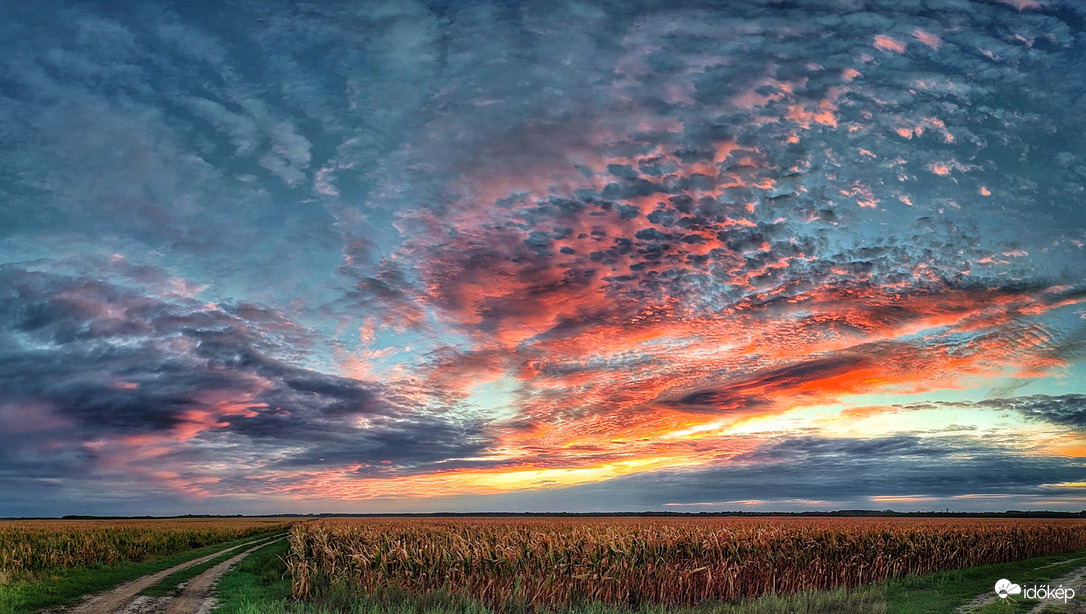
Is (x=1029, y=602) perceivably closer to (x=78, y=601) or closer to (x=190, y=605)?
(x=190, y=605)

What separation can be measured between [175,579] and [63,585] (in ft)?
15.9

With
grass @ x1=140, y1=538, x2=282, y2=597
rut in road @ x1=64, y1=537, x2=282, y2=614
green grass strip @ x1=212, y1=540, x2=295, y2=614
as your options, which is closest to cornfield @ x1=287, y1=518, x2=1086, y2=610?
green grass strip @ x1=212, y1=540, x2=295, y2=614

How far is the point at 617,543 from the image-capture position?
22.5 metres

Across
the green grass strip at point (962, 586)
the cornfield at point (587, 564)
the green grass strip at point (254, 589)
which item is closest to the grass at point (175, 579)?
the green grass strip at point (254, 589)

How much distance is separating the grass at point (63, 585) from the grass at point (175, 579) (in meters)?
1.66

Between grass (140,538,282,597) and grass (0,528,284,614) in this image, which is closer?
grass (0,528,284,614)

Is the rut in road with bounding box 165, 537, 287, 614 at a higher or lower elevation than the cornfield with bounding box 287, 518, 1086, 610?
lower

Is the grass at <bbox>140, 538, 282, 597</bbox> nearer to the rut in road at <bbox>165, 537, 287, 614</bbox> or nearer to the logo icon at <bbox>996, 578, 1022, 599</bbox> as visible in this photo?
the rut in road at <bbox>165, 537, 287, 614</bbox>

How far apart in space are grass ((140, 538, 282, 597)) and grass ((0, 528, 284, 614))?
1663 millimetres

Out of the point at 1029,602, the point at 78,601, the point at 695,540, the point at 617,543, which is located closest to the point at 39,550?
the point at 78,601

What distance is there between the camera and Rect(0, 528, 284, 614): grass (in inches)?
802

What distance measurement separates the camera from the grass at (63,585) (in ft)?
66.8

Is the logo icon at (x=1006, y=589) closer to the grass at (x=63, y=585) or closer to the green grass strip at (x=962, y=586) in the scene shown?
the green grass strip at (x=962, y=586)

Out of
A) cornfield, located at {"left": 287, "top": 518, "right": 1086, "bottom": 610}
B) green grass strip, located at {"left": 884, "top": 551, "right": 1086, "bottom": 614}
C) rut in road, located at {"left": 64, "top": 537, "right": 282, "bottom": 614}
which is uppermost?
cornfield, located at {"left": 287, "top": 518, "right": 1086, "bottom": 610}
